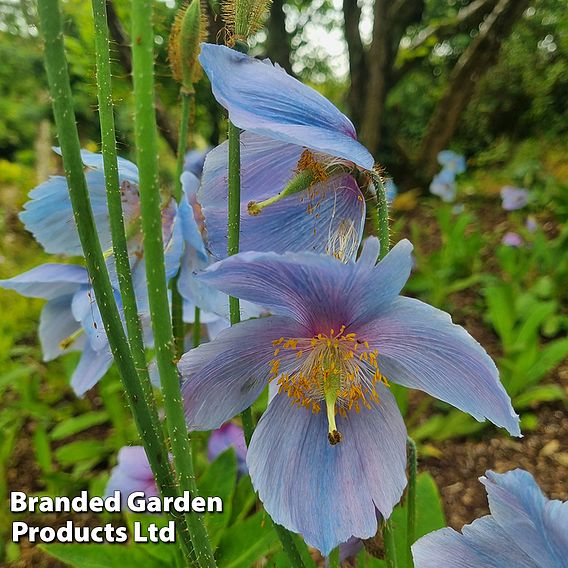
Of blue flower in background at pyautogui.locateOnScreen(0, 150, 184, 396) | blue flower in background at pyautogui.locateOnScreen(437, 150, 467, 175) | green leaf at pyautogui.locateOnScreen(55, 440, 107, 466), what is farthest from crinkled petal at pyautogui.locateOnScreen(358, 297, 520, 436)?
blue flower in background at pyautogui.locateOnScreen(437, 150, 467, 175)

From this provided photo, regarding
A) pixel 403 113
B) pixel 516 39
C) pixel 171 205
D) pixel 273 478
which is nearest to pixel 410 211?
pixel 403 113

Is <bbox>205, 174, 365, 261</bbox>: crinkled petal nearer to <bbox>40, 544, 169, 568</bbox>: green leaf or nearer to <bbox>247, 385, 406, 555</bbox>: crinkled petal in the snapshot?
<bbox>247, 385, 406, 555</bbox>: crinkled petal

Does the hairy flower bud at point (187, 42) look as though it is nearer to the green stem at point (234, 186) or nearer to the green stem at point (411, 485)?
the green stem at point (234, 186)

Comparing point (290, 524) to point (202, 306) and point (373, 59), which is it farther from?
point (373, 59)

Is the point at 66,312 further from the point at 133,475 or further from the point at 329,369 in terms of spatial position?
the point at 329,369

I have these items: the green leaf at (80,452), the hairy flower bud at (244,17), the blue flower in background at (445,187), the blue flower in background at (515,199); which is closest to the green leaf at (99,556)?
the hairy flower bud at (244,17)

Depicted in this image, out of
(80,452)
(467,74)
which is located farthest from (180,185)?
(467,74)
